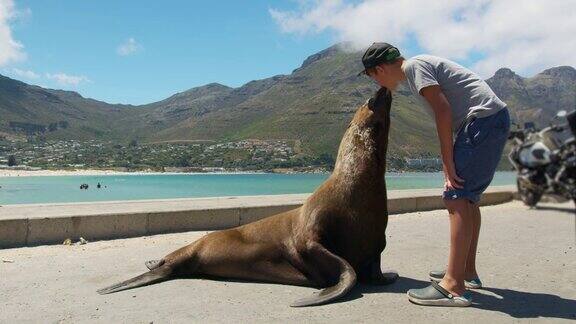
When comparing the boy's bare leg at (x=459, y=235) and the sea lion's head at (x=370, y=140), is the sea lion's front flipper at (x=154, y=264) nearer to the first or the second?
the sea lion's head at (x=370, y=140)

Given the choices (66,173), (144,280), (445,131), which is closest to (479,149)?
(445,131)

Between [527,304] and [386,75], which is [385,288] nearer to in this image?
[527,304]

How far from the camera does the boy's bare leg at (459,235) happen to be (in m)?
3.91

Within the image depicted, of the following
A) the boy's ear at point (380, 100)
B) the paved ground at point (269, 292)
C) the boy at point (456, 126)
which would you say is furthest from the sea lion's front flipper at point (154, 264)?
the boy at point (456, 126)

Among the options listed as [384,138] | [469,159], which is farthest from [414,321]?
[384,138]

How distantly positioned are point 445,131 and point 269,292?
8.11 feet

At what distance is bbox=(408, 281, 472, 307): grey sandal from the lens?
4.21 metres

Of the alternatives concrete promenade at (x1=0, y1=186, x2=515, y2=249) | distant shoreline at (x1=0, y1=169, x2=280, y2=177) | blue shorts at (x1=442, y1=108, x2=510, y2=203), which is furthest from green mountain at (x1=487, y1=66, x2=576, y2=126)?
distant shoreline at (x1=0, y1=169, x2=280, y2=177)

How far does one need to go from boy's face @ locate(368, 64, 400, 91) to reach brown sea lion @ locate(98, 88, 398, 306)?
1.07 meters

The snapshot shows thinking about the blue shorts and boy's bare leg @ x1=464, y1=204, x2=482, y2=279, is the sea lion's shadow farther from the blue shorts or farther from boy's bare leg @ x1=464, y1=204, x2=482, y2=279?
the blue shorts

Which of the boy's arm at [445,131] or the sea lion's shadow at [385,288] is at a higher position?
the boy's arm at [445,131]

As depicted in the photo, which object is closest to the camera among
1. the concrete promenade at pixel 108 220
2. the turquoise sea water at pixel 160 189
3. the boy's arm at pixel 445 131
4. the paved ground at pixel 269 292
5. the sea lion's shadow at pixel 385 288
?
the boy's arm at pixel 445 131

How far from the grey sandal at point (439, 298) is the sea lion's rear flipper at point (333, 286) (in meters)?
0.66

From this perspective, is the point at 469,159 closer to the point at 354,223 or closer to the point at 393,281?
the point at 354,223
